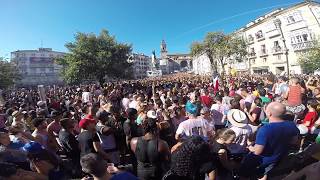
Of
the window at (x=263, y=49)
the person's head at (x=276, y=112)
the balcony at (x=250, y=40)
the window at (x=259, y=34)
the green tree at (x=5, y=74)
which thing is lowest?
the person's head at (x=276, y=112)

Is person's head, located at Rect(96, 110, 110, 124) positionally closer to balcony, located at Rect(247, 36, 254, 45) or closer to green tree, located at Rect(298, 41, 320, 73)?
green tree, located at Rect(298, 41, 320, 73)

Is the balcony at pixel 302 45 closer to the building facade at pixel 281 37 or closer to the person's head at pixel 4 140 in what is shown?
the building facade at pixel 281 37

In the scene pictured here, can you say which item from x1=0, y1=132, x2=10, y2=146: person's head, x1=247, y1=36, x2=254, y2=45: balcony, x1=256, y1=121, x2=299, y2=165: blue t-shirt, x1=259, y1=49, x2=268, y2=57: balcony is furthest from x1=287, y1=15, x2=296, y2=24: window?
x1=0, y1=132, x2=10, y2=146: person's head

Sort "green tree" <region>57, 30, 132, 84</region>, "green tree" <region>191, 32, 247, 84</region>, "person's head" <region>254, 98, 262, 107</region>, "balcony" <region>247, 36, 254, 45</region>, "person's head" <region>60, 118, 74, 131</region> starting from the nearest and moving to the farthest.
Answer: "person's head" <region>60, 118, 74, 131</region>
"person's head" <region>254, 98, 262, 107</region>
"green tree" <region>57, 30, 132, 84</region>
"green tree" <region>191, 32, 247, 84</region>
"balcony" <region>247, 36, 254, 45</region>

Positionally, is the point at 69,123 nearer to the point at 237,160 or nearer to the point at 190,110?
the point at 190,110

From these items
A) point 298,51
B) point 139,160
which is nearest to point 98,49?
point 298,51

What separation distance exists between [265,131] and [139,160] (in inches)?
69.2

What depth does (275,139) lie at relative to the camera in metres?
4.51

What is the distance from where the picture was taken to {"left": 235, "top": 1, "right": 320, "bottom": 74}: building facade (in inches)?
1964

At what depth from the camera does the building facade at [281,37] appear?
49875 millimetres

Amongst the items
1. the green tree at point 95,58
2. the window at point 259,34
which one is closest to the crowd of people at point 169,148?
the green tree at point 95,58

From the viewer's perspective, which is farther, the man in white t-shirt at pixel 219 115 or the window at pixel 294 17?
the window at pixel 294 17

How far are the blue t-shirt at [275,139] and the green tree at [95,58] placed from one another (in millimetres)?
33979

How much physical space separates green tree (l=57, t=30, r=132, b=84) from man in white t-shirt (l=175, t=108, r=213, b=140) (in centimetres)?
3211
